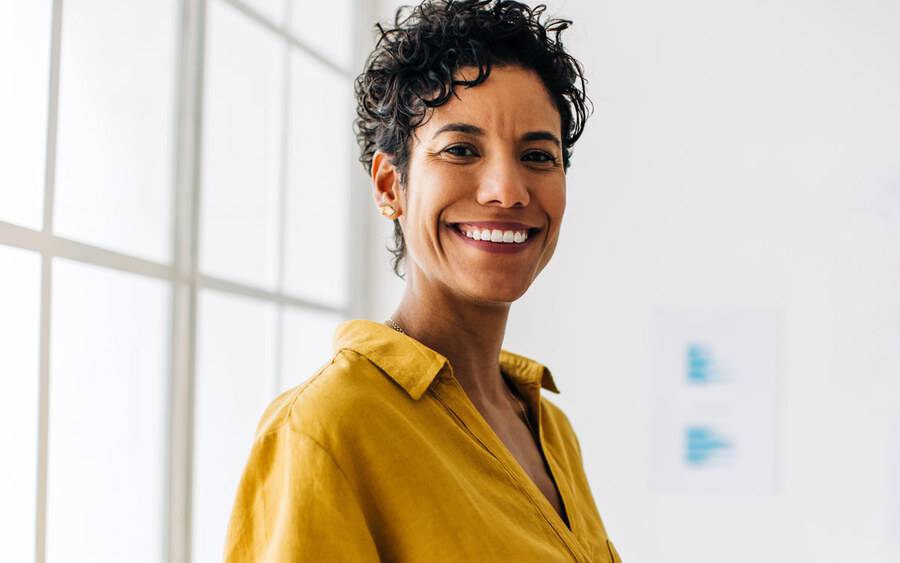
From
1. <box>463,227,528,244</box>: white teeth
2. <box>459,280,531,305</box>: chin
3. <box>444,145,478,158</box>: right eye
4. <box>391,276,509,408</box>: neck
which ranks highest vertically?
<box>444,145,478,158</box>: right eye

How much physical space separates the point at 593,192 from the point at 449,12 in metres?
1.71

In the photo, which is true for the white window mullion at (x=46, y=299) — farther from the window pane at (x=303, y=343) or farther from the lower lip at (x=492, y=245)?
the window pane at (x=303, y=343)

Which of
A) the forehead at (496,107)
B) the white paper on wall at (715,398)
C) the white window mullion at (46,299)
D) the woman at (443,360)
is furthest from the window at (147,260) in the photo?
the white paper on wall at (715,398)

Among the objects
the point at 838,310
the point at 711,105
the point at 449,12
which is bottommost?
the point at 838,310

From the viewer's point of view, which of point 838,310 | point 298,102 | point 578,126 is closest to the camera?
point 578,126

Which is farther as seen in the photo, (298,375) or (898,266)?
(898,266)

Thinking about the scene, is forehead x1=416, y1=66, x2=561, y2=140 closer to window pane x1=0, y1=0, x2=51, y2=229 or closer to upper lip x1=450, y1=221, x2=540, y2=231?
upper lip x1=450, y1=221, x2=540, y2=231

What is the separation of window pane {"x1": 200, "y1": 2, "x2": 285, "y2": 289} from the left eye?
3.10 feet

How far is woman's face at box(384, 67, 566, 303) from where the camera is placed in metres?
1.26

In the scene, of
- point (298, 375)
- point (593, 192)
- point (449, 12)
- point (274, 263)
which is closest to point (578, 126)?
point (449, 12)

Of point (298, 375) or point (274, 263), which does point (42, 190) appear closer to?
point (274, 263)

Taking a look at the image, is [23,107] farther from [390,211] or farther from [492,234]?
[492,234]

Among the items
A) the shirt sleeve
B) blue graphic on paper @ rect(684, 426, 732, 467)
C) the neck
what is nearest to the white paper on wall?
blue graphic on paper @ rect(684, 426, 732, 467)

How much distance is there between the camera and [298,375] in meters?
2.63
